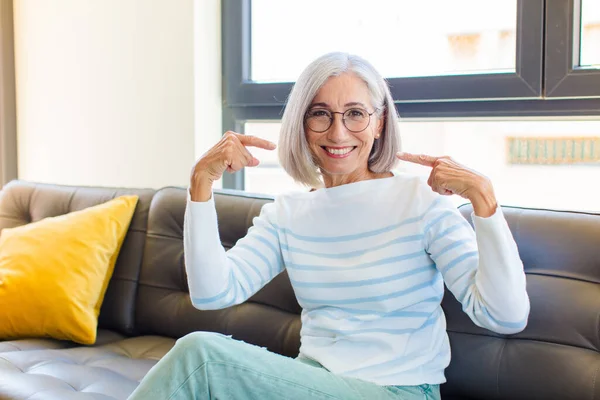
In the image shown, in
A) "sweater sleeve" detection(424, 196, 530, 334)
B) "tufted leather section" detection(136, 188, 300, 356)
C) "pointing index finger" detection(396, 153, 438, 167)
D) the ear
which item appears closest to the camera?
"sweater sleeve" detection(424, 196, 530, 334)

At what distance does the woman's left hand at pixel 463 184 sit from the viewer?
131 cm

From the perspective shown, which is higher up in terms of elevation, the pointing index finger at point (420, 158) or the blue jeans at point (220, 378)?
the pointing index finger at point (420, 158)

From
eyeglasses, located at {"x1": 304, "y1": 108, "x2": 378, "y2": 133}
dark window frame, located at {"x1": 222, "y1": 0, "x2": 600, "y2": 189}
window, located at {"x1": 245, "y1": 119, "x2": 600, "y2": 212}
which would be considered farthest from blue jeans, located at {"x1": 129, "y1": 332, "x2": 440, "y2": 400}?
dark window frame, located at {"x1": 222, "y1": 0, "x2": 600, "y2": 189}

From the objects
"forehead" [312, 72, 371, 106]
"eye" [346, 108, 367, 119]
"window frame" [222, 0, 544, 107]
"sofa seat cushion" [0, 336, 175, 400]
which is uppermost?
"window frame" [222, 0, 544, 107]

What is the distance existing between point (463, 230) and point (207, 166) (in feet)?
1.88

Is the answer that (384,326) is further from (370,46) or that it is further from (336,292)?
(370,46)

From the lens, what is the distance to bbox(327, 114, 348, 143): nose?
1558 millimetres

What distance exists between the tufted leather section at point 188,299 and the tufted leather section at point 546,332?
1.54 feet

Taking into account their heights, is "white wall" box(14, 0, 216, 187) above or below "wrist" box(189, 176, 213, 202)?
above

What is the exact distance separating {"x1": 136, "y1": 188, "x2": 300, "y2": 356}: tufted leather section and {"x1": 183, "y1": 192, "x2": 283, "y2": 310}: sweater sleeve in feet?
0.87

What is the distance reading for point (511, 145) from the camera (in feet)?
7.20

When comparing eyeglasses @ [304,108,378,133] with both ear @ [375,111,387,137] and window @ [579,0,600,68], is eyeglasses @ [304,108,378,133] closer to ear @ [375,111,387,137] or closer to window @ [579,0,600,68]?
ear @ [375,111,387,137]

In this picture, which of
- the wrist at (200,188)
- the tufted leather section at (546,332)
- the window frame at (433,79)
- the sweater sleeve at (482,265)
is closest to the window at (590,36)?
the window frame at (433,79)

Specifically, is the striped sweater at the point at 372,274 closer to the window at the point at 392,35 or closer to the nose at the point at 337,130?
the nose at the point at 337,130
